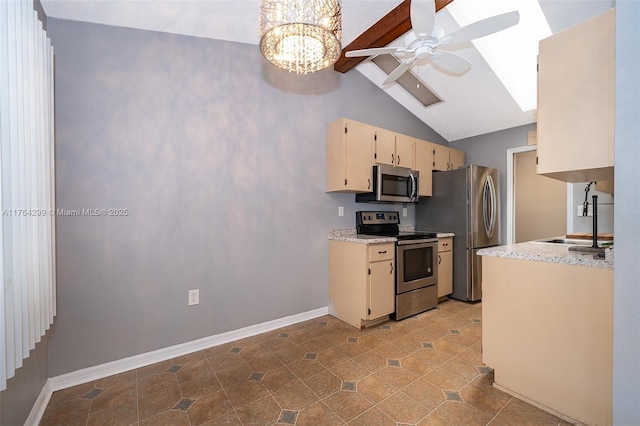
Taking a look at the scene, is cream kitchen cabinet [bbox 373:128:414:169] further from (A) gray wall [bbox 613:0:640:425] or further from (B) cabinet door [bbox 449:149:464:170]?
(A) gray wall [bbox 613:0:640:425]

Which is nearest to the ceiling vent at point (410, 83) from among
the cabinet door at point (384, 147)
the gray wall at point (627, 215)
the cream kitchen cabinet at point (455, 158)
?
the cabinet door at point (384, 147)

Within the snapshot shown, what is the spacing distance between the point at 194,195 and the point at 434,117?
353 cm

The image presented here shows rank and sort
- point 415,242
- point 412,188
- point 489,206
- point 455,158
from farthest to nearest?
point 455,158
point 489,206
point 412,188
point 415,242

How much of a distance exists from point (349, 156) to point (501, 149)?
253cm

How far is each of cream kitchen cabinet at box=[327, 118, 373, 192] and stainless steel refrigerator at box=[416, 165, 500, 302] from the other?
1274 mm

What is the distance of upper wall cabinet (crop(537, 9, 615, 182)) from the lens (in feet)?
4.15

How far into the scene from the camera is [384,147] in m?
3.22

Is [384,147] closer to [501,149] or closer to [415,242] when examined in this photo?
[415,242]

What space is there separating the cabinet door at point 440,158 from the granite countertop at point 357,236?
0.95 metres

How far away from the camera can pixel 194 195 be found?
228 cm

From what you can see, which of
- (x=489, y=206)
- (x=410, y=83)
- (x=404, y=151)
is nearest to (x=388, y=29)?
(x=410, y=83)

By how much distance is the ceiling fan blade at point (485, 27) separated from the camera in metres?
1.58

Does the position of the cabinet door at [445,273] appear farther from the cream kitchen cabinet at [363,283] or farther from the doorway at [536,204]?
the doorway at [536,204]

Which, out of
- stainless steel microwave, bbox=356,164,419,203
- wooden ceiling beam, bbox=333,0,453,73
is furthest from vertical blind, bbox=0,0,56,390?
stainless steel microwave, bbox=356,164,419,203
